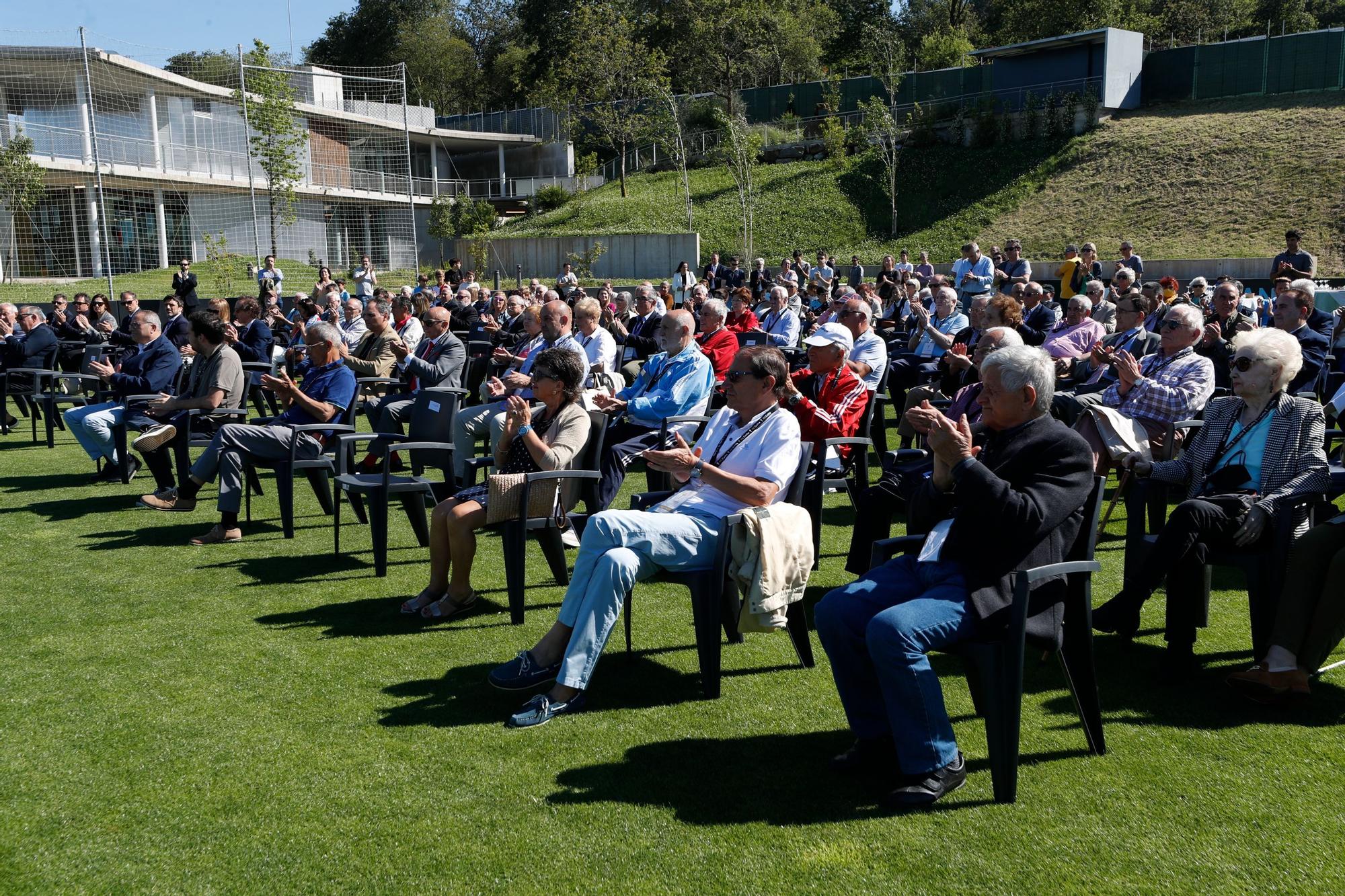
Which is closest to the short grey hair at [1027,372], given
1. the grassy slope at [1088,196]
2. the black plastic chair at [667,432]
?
the black plastic chair at [667,432]

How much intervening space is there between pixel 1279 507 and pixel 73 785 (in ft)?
14.1

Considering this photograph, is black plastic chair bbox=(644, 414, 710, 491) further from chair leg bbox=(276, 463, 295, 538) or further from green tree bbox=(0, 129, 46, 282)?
green tree bbox=(0, 129, 46, 282)

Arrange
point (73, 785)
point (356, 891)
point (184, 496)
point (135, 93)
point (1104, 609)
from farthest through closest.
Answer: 1. point (135, 93)
2. point (184, 496)
3. point (1104, 609)
4. point (73, 785)
5. point (356, 891)

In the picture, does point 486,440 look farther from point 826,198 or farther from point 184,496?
point 826,198

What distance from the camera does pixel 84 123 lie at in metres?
26.0

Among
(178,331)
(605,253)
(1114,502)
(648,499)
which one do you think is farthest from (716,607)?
(605,253)

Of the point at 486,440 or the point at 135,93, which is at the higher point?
the point at 135,93

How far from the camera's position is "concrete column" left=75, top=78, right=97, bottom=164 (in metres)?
25.4

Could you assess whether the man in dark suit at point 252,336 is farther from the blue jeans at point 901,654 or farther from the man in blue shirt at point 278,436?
the blue jeans at point 901,654

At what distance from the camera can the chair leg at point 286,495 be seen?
6.57 meters

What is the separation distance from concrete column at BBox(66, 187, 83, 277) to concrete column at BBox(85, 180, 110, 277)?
275 mm

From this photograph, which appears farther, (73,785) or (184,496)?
(184,496)

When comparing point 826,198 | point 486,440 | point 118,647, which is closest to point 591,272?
point 826,198

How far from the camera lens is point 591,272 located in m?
37.0
